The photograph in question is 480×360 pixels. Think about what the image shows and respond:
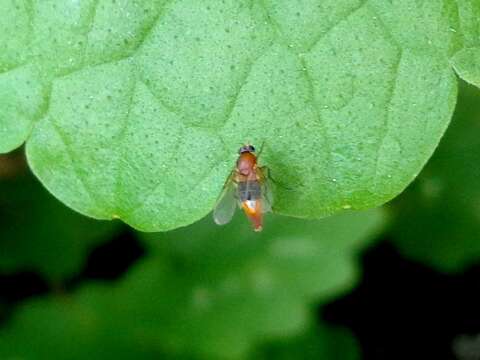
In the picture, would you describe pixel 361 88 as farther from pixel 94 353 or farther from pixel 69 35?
pixel 94 353

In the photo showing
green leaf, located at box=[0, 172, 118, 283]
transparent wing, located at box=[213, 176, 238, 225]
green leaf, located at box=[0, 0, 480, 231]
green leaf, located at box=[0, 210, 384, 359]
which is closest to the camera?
green leaf, located at box=[0, 0, 480, 231]

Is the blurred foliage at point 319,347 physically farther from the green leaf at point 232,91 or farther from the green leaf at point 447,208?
the green leaf at point 232,91

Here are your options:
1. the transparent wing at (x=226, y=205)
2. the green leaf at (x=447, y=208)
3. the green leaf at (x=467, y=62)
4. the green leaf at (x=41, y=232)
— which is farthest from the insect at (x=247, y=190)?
the green leaf at (x=447, y=208)

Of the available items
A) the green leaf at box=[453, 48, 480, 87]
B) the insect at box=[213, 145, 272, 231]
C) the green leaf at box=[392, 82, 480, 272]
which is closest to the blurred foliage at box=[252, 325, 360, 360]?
the green leaf at box=[392, 82, 480, 272]

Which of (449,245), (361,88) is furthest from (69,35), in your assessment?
(449,245)

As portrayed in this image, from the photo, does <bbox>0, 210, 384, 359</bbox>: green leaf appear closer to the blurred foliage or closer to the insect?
the blurred foliage
